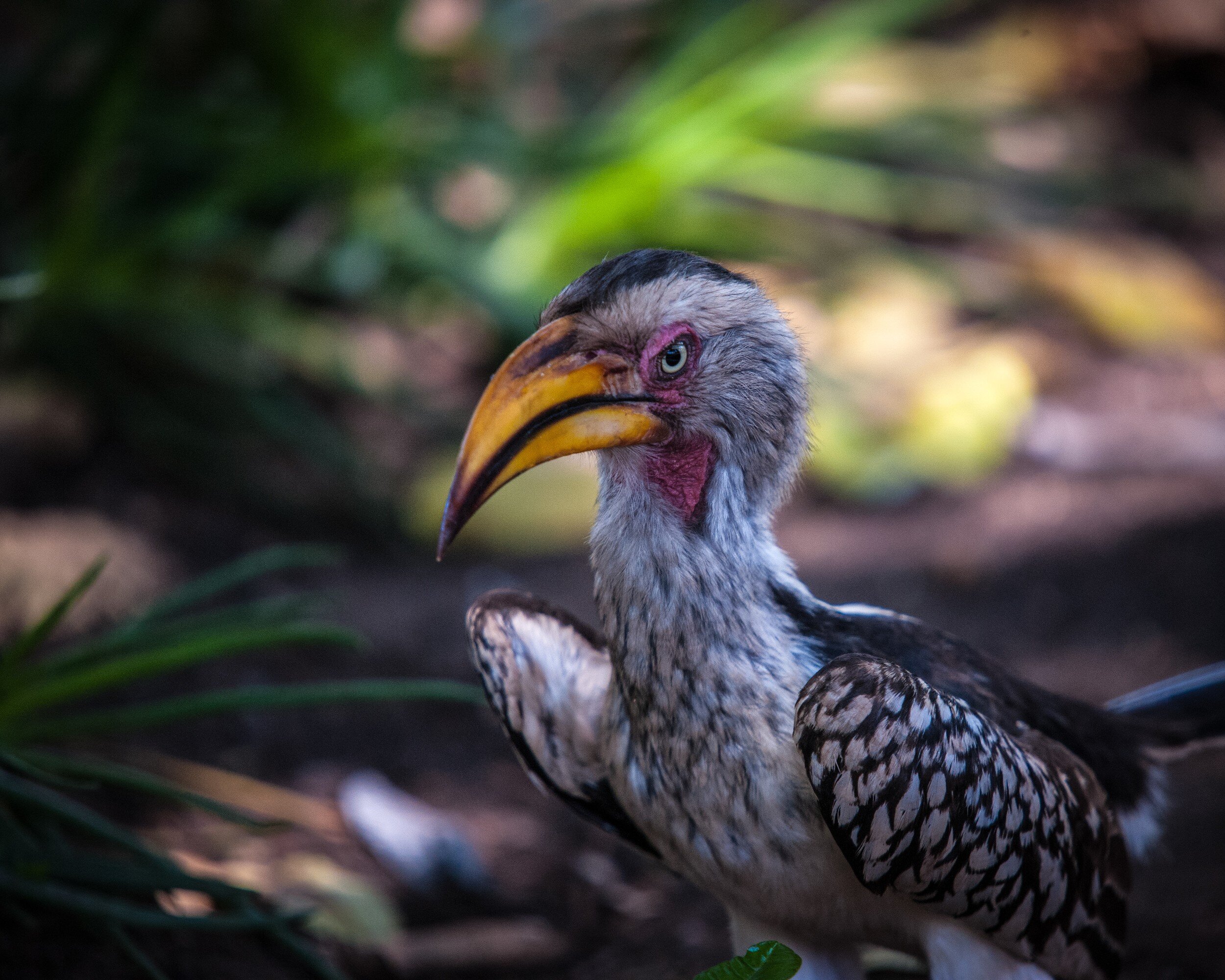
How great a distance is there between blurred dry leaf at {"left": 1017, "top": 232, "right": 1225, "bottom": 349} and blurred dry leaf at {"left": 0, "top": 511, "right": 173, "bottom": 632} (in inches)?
166

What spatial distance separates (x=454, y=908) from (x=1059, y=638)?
2.22 m

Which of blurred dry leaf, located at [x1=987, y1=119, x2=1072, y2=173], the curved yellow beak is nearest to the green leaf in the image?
the curved yellow beak

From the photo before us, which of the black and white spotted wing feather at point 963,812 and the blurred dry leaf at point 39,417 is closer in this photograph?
the black and white spotted wing feather at point 963,812

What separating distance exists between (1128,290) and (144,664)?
491 cm

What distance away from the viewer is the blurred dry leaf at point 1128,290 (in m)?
5.69

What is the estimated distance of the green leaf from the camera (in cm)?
172

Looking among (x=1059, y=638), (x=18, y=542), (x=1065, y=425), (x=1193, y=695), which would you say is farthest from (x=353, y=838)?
(x=1065, y=425)

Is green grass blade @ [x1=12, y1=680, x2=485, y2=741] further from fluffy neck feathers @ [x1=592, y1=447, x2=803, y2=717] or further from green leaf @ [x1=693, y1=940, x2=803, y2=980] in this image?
green leaf @ [x1=693, y1=940, x2=803, y2=980]

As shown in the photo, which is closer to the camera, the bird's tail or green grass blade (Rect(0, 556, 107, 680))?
green grass blade (Rect(0, 556, 107, 680))

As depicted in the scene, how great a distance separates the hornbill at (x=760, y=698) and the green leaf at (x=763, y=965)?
0.70ft

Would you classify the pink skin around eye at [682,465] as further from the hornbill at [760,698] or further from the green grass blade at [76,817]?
the green grass blade at [76,817]

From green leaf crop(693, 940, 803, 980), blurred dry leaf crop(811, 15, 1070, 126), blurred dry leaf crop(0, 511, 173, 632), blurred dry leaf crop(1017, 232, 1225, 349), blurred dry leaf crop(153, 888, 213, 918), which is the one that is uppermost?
blurred dry leaf crop(811, 15, 1070, 126)

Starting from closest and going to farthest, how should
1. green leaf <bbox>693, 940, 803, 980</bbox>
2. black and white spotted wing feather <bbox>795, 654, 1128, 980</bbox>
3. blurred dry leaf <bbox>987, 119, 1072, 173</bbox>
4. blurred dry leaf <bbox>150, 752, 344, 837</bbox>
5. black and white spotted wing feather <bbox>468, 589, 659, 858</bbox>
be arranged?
green leaf <bbox>693, 940, 803, 980</bbox>
black and white spotted wing feather <bbox>795, 654, 1128, 980</bbox>
black and white spotted wing feather <bbox>468, 589, 659, 858</bbox>
blurred dry leaf <bbox>150, 752, 344, 837</bbox>
blurred dry leaf <bbox>987, 119, 1072, 173</bbox>

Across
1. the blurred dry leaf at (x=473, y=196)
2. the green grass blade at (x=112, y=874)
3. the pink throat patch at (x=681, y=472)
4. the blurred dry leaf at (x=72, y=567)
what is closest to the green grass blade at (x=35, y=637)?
the green grass blade at (x=112, y=874)
